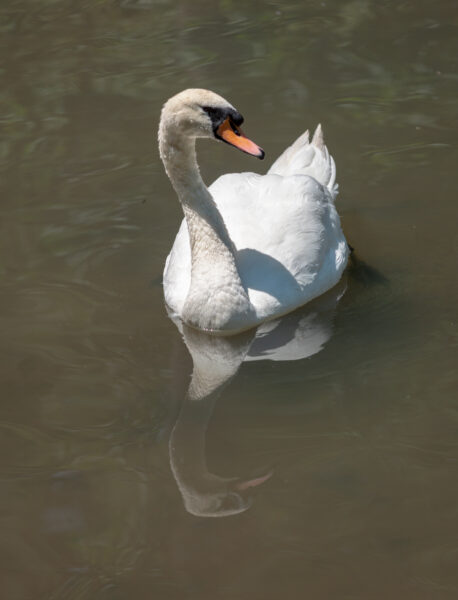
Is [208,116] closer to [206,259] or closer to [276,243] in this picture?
[206,259]

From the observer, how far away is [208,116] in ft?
20.8

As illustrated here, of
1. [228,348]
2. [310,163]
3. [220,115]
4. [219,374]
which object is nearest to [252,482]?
[219,374]

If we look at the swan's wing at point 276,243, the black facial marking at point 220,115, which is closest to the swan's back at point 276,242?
the swan's wing at point 276,243

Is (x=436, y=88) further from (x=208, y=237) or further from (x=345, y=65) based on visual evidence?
(x=208, y=237)

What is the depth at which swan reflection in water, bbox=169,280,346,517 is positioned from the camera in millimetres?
5410

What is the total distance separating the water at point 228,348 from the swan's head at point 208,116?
1400 millimetres

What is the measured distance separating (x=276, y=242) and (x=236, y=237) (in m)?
0.32

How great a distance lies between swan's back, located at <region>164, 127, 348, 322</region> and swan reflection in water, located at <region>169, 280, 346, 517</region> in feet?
0.42

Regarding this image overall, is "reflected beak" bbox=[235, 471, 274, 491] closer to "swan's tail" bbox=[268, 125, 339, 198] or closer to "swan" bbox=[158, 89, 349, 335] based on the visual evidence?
"swan" bbox=[158, 89, 349, 335]

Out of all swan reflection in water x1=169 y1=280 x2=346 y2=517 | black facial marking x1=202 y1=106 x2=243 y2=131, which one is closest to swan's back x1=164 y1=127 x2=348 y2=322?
swan reflection in water x1=169 y1=280 x2=346 y2=517

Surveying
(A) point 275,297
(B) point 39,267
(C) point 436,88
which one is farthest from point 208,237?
(C) point 436,88

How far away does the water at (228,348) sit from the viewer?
16.4 ft

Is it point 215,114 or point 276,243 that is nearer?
point 215,114

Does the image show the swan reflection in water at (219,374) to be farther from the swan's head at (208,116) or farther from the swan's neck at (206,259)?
the swan's head at (208,116)
